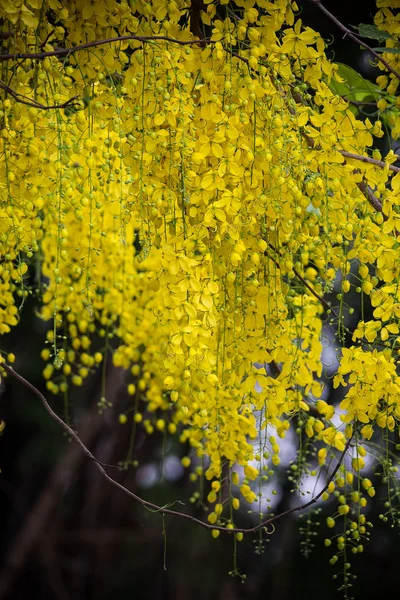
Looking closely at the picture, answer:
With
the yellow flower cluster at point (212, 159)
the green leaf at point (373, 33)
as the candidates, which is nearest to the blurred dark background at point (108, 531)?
the yellow flower cluster at point (212, 159)

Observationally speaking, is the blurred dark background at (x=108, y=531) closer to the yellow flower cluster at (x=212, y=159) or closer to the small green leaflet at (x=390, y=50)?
the yellow flower cluster at (x=212, y=159)

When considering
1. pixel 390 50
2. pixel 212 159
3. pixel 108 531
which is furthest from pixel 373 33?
pixel 108 531

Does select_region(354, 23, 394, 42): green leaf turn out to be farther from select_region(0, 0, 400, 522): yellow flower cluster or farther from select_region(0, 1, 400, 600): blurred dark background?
select_region(0, 1, 400, 600): blurred dark background

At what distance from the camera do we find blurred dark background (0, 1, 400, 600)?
9.84 ft

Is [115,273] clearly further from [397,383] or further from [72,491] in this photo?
[72,491]

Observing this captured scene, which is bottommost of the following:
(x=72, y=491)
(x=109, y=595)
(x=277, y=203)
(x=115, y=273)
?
(x=109, y=595)

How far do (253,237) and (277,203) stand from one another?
0.21ft

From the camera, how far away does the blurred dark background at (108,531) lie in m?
3.00

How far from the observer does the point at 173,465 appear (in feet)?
10.4

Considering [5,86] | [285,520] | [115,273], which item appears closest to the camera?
[5,86]

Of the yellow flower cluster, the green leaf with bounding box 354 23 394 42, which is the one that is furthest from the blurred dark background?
the green leaf with bounding box 354 23 394 42

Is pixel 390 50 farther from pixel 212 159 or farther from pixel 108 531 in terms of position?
pixel 108 531

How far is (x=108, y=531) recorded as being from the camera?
3199 mm

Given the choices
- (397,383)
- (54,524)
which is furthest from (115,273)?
(54,524)
